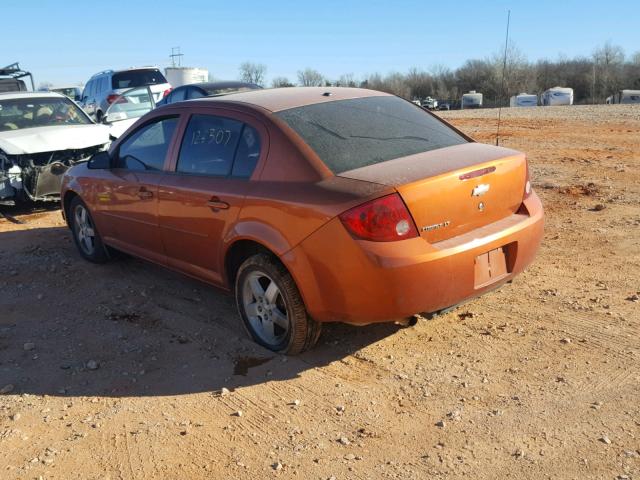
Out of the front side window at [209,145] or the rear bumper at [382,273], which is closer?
the rear bumper at [382,273]

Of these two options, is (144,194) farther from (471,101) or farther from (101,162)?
(471,101)

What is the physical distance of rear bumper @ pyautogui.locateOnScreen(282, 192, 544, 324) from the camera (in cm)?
340

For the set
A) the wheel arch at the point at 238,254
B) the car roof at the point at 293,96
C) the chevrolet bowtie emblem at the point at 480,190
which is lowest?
the wheel arch at the point at 238,254

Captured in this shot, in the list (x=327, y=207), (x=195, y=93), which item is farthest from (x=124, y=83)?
(x=327, y=207)

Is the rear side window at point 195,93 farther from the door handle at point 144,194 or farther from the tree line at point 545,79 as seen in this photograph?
the tree line at point 545,79

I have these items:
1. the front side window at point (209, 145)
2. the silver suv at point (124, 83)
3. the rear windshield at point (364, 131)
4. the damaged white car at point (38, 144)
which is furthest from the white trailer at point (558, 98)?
the front side window at point (209, 145)

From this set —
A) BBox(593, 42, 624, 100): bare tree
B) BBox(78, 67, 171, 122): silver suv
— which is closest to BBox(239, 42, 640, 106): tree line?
BBox(593, 42, 624, 100): bare tree

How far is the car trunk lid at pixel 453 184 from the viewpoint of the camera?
3498mm

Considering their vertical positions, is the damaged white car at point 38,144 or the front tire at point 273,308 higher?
the damaged white car at point 38,144

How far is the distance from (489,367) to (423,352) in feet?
1.46

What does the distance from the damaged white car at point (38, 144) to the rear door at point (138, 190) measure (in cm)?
Answer: 338

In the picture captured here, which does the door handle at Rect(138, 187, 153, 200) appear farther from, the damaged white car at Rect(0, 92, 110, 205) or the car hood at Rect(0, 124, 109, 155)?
the car hood at Rect(0, 124, 109, 155)

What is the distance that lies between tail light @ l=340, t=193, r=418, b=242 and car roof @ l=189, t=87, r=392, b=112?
119 centimetres

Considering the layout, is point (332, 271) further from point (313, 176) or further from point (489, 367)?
point (489, 367)
